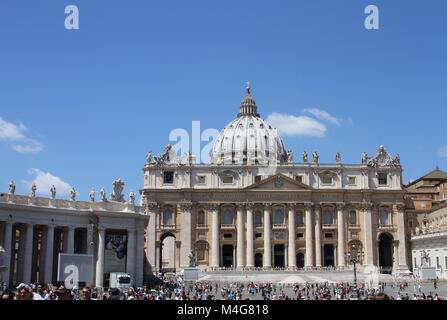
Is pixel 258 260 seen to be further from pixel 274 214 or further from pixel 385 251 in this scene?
pixel 385 251

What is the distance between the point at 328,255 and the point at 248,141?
136ft

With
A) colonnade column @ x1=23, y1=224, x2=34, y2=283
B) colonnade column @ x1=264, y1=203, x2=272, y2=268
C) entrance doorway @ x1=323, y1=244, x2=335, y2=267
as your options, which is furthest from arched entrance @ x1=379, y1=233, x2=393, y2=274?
colonnade column @ x1=23, y1=224, x2=34, y2=283

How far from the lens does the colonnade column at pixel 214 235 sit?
89000 mm

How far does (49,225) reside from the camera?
5150 centimetres

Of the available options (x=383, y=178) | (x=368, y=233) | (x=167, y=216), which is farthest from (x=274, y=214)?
(x=383, y=178)

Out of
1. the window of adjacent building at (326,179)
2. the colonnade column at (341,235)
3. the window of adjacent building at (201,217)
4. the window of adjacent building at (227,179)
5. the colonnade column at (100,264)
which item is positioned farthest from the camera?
the window of adjacent building at (326,179)

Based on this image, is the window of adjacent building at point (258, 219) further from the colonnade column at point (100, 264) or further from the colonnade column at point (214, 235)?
the colonnade column at point (100, 264)

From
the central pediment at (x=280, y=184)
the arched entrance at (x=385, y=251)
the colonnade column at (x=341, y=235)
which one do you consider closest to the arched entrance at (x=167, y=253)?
the central pediment at (x=280, y=184)

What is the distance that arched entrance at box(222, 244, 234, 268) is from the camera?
9169 centimetres

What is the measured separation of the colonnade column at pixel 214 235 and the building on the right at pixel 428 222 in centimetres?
2880
